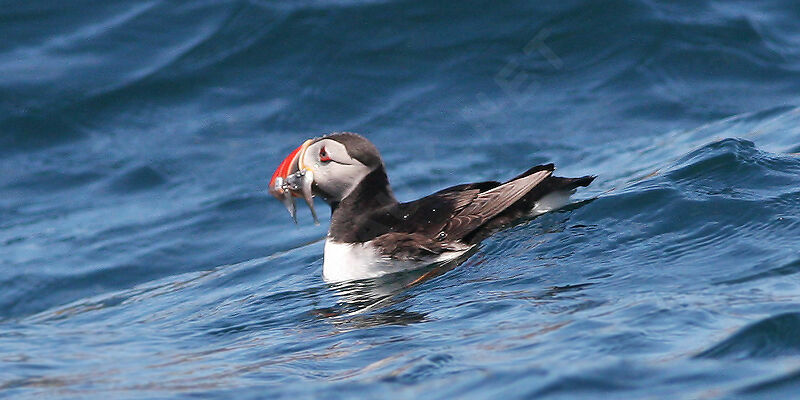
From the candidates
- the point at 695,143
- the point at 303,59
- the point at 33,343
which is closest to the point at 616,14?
the point at 695,143

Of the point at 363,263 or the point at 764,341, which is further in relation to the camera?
the point at 363,263

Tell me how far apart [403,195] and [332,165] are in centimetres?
244

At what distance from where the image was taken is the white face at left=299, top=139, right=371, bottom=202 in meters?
6.51

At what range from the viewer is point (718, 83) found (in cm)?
993

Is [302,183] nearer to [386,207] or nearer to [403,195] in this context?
[386,207]

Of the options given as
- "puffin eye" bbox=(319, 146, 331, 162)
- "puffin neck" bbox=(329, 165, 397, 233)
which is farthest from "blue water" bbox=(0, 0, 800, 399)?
"puffin eye" bbox=(319, 146, 331, 162)

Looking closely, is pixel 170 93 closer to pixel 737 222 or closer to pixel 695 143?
pixel 695 143

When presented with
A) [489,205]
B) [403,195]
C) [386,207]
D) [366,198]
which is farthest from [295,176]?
[403,195]

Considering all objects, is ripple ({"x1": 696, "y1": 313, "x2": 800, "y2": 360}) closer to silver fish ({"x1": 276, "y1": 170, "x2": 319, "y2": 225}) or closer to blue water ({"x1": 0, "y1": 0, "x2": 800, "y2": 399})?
blue water ({"x1": 0, "y1": 0, "x2": 800, "y2": 399})

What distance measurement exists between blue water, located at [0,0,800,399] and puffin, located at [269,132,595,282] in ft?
0.47

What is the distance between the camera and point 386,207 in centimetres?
647

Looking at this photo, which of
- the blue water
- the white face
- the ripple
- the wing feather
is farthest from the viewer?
the white face

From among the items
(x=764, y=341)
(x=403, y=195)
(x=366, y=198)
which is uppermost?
(x=366, y=198)

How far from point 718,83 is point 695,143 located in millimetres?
1667
